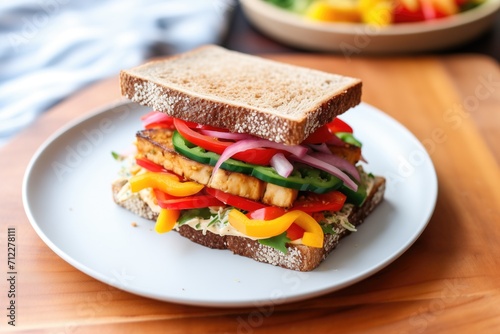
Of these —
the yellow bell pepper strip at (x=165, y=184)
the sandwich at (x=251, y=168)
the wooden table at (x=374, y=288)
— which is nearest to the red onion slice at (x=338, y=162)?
the sandwich at (x=251, y=168)

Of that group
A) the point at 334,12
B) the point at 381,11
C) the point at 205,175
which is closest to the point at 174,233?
the point at 205,175

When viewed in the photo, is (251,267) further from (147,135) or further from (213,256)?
(147,135)

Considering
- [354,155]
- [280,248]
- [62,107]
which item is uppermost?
[354,155]

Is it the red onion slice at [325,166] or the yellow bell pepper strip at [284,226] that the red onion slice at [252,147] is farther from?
the yellow bell pepper strip at [284,226]

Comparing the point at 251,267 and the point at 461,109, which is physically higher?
the point at 461,109

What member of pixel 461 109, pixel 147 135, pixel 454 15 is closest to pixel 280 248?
pixel 147 135

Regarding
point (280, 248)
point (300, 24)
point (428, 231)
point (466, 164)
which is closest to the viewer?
point (280, 248)

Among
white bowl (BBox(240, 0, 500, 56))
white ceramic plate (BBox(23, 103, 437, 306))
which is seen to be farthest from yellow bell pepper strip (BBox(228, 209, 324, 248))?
white bowl (BBox(240, 0, 500, 56))
